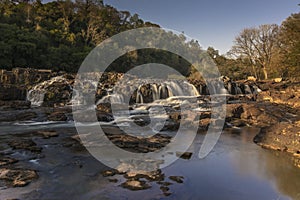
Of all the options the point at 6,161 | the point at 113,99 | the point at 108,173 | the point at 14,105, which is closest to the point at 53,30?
the point at 113,99

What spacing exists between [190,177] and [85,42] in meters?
35.3

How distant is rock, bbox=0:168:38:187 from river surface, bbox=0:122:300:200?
134 millimetres

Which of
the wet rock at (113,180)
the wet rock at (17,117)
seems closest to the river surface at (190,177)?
the wet rock at (113,180)

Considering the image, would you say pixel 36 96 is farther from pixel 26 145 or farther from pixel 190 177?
pixel 190 177

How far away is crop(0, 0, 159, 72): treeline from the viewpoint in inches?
962

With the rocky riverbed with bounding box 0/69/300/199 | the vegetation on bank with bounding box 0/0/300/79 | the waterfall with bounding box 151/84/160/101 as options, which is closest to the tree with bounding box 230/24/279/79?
the vegetation on bank with bounding box 0/0/300/79

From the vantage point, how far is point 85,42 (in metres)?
37.4

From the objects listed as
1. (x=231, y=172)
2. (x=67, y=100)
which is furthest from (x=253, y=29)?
(x=231, y=172)

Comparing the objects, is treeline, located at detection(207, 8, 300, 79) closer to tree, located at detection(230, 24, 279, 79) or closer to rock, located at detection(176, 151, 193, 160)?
tree, located at detection(230, 24, 279, 79)

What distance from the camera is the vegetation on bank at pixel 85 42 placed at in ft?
80.0

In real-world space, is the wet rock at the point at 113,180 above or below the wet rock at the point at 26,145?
below

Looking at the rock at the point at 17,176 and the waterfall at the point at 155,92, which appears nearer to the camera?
the rock at the point at 17,176

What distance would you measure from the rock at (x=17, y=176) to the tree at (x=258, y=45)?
1387 inches

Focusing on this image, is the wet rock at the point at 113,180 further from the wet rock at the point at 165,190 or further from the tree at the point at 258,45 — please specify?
the tree at the point at 258,45
